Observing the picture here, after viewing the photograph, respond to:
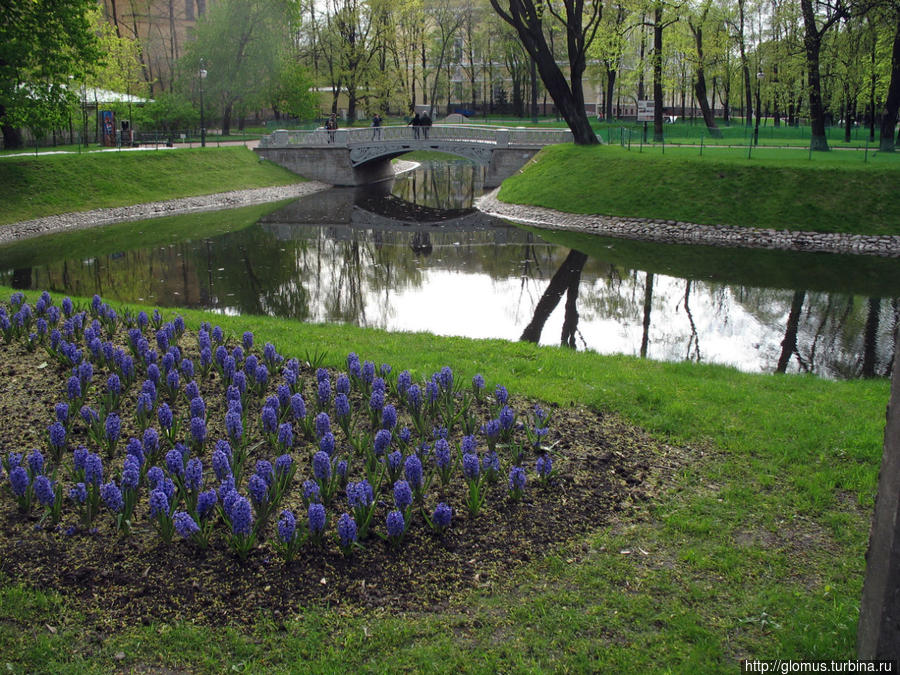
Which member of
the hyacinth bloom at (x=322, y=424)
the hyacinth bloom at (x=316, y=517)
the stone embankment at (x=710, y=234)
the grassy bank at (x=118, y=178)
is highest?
the grassy bank at (x=118, y=178)

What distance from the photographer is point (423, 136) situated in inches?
1688

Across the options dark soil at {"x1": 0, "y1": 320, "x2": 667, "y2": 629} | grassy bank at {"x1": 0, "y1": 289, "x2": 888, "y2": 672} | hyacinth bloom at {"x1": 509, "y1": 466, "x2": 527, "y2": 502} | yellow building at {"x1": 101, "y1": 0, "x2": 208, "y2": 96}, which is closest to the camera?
grassy bank at {"x1": 0, "y1": 289, "x2": 888, "y2": 672}

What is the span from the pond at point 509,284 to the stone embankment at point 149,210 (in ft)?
4.16

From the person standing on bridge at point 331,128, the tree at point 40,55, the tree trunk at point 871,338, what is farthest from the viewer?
the person standing on bridge at point 331,128

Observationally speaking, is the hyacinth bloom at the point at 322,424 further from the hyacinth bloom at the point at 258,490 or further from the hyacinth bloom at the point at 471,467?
the hyacinth bloom at the point at 471,467

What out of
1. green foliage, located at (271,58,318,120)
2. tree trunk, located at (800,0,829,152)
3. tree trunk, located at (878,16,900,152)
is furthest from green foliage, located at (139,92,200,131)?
tree trunk, located at (878,16,900,152)

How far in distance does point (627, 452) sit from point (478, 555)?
7.41ft

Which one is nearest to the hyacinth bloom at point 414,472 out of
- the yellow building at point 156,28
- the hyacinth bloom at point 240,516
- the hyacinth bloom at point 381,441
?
the hyacinth bloom at point 381,441

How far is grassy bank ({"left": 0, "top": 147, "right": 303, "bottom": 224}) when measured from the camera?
29344 millimetres

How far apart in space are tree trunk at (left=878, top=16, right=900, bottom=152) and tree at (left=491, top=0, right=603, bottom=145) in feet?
36.0

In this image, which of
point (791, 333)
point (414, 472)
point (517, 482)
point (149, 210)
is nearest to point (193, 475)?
point (414, 472)

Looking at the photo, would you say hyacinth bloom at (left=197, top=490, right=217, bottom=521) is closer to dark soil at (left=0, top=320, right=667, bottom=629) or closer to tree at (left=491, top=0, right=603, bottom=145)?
dark soil at (left=0, top=320, right=667, bottom=629)

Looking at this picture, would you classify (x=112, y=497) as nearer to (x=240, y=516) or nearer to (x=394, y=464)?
(x=240, y=516)

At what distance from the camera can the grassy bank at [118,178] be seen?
96.3 ft
